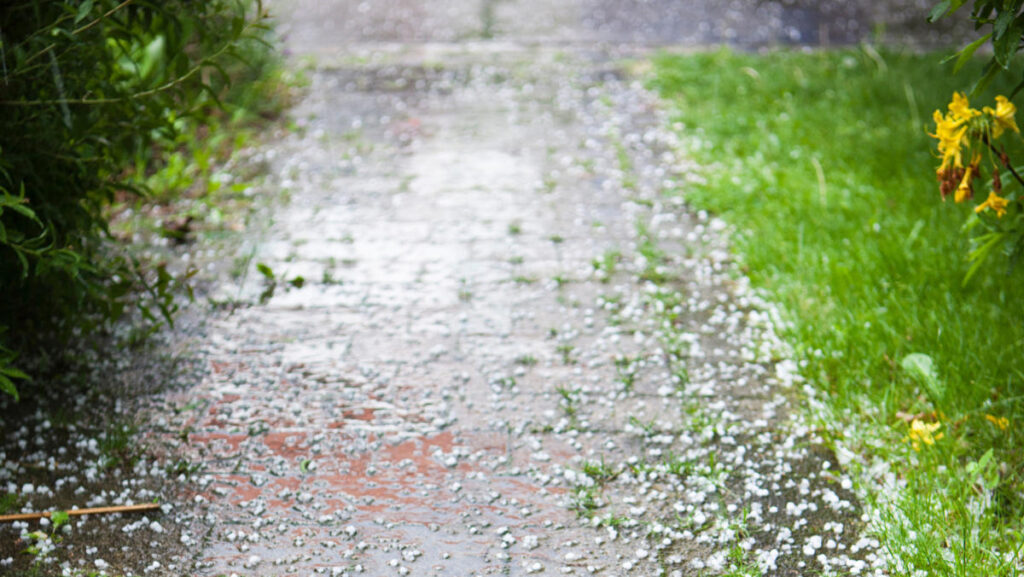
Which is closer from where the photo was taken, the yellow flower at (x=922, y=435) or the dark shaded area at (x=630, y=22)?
the yellow flower at (x=922, y=435)

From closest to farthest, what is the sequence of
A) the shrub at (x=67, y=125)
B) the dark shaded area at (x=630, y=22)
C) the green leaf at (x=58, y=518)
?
the green leaf at (x=58, y=518), the shrub at (x=67, y=125), the dark shaded area at (x=630, y=22)

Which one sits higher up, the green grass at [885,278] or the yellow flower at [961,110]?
the yellow flower at [961,110]

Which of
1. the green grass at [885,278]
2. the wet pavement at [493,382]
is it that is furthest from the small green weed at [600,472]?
the green grass at [885,278]

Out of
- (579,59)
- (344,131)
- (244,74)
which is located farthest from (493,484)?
(579,59)

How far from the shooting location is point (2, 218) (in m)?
2.37

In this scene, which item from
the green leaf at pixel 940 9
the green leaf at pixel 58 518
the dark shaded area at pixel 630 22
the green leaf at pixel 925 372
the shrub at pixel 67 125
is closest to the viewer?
the green leaf at pixel 940 9

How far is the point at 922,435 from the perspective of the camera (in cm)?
229

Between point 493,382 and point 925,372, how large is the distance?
1.24 metres

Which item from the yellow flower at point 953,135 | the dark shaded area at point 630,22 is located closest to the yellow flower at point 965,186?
the yellow flower at point 953,135

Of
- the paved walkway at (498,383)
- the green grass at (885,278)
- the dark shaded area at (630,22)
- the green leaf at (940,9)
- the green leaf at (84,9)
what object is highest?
the green leaf at (940,9)

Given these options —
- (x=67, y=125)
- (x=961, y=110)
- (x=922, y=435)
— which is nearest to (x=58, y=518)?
(x=67, y=125)

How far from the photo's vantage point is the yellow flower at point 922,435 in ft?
7.47

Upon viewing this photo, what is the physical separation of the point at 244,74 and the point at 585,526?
13.6 feet

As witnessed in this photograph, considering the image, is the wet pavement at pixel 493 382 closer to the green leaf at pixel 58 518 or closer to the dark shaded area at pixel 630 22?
the green leaf at pixel 58 518
